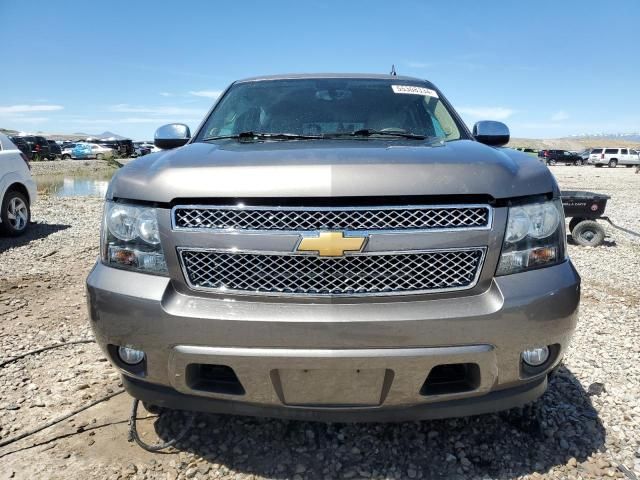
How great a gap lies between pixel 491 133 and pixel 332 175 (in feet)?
Answer: 5.70

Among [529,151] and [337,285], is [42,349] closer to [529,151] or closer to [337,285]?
[337,285]

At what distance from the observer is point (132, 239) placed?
6.15 ft

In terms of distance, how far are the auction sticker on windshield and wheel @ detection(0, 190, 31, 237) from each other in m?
6.42

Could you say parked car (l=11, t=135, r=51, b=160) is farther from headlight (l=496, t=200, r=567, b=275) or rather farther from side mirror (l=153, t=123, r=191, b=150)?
headlight (l=496, t=200, r=567, b=275)

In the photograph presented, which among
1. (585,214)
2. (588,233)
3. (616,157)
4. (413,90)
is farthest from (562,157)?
(413,90)

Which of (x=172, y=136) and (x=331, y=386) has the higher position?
(x=172, y=136)

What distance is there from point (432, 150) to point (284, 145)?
0.69 metres

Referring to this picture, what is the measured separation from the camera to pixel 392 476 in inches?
79.4

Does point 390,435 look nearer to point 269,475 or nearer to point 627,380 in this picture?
point 269,475

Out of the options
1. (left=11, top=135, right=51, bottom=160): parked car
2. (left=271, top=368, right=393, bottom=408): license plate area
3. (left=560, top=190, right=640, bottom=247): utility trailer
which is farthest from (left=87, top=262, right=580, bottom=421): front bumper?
(left=11, top=135, right=51, bottom=160): parked car

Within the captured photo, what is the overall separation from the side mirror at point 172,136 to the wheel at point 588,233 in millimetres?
6388

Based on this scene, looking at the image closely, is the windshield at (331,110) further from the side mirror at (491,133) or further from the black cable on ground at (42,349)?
the black cable on ground at (42,349)

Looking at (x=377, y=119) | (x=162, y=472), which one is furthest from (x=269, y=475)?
(x=377, y=119)

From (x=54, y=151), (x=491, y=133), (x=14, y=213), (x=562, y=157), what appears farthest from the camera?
(x=562, y=157)
